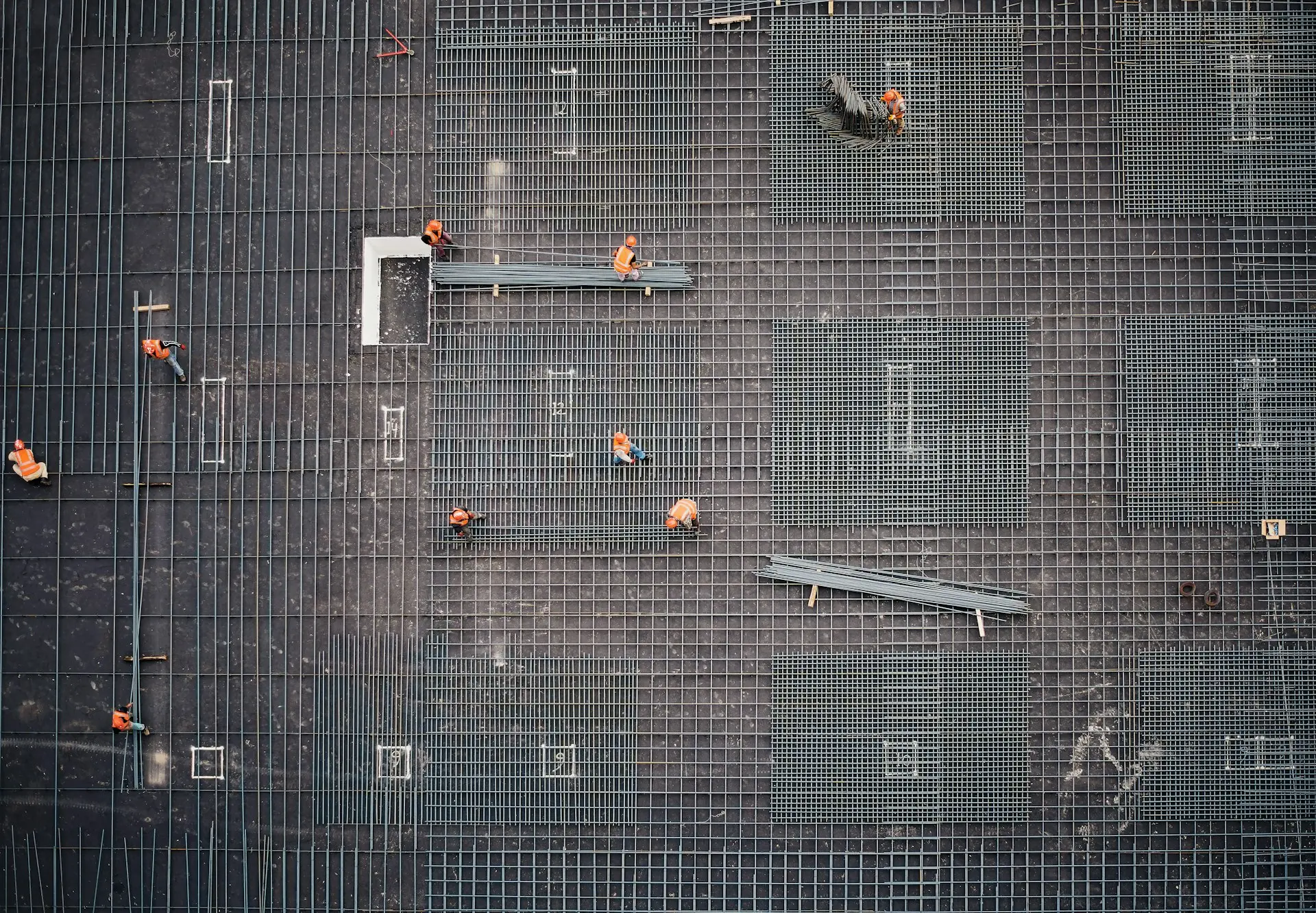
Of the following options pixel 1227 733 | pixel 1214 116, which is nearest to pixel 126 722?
pixel 1227 733

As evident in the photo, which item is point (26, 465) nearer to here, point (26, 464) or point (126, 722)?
point (26, 464)

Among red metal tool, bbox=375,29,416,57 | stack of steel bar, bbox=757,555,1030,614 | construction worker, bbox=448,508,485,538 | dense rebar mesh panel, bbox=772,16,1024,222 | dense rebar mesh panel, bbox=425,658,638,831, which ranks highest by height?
red metal tool, bbox=375,29,416,57

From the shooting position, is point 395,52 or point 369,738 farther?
point 395,52

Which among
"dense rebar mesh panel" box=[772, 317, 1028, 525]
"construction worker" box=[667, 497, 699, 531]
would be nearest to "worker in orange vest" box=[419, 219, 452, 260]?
"construction worker" box=[667, 497, 699, 531]

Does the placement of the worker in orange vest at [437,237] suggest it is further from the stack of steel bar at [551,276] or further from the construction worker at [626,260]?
the construction worker at [626,260]

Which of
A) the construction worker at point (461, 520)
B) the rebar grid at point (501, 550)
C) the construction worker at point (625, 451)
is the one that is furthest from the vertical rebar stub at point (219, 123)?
the construction worker at point (625, 451)

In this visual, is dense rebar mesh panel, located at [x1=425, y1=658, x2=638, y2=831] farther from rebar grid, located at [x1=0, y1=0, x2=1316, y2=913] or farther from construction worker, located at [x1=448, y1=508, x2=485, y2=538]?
construction worker, located at [x1=448, y1=508, x2=485, y2=538]
